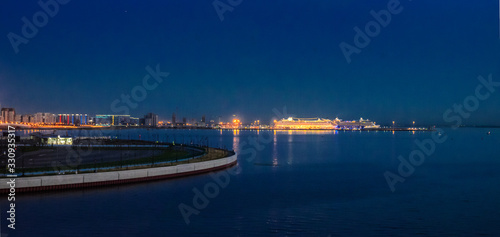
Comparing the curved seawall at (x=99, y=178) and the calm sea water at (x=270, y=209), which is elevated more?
the curved seawall at (x=99, y=178)

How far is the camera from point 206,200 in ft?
57.2

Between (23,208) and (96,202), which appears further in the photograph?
(96,202)

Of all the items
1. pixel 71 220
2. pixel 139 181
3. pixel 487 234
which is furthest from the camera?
pixel 139 181

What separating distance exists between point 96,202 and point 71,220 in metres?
2.54

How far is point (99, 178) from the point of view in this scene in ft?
62.1

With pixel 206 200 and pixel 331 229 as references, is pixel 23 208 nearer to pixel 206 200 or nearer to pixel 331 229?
pixel 206 200

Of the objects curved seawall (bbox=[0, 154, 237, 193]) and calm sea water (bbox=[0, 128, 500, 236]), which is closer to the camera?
calm sea water (bbox=[0, 128, 500, 236])

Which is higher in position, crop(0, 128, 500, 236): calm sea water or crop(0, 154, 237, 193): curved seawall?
crop(0, 154, 237, 193): curved seawall

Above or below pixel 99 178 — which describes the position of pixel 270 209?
below

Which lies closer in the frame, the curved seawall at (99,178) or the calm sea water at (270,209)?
the calm sea water at (270,209)

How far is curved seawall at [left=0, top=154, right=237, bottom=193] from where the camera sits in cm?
1688

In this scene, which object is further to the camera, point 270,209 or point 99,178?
point 99,178

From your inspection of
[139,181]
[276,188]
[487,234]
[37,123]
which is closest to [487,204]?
[487,234]

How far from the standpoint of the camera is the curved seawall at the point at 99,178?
16.9 m
